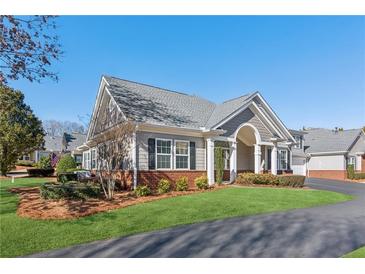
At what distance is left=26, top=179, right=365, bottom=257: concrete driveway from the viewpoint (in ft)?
19.2

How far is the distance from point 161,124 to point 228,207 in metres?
6.76

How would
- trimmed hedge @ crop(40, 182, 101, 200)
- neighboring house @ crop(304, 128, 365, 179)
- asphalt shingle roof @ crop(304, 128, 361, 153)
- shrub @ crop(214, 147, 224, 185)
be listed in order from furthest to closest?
asphalt shingle roof @ crop(304, 128, 361, 153) → neighboring house @ crop(304, 128, 365, 179) → shrub @ crop(214, 147, 224, 185) → trimmed hedge @ crop(40, 182, 101, 200)

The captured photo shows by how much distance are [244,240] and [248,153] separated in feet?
53.2

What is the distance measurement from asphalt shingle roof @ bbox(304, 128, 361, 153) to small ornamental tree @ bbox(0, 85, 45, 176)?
110 feet

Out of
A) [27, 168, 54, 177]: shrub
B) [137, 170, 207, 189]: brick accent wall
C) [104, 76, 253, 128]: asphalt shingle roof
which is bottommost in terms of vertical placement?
[27, 168, 54, 177]: shrub

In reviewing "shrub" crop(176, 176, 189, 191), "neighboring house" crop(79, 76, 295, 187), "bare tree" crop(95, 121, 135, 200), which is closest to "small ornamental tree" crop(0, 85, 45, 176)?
"neighboring house" crop(79, 76, 295, 187)

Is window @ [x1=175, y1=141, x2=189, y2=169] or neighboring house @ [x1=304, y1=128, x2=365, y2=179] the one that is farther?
neighboring house @ [x1=304, y1=128, x2=365, y2=179]

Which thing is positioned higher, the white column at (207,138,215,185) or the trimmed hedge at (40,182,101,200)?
the white column at (207,138,215,185)

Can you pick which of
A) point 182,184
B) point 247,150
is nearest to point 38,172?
point 182,184

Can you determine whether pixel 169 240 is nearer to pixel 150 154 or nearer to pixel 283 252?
pixel 283 252

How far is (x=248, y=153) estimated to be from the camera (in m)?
22.4

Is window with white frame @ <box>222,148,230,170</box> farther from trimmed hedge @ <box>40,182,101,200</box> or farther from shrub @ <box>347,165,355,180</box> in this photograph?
shrub @ <box>347,165,355,180</box>

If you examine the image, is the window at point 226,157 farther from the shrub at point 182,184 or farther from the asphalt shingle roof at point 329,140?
the asphalt shingle roof at point 329,140
